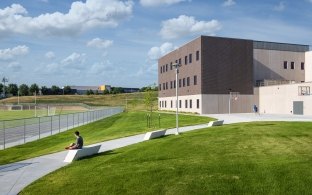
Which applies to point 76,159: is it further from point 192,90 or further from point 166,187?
point 192,90

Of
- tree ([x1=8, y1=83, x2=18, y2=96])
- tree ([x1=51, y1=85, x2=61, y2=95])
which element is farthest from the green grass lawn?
tree ([x1=51, y1=85, x2=61, y2=95])

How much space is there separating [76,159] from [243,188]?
25.1 feet

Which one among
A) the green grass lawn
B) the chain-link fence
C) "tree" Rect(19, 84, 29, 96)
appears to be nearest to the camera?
the green grass lawn

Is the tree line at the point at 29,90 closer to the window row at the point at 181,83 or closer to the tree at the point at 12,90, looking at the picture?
the tree at the point at 12,90

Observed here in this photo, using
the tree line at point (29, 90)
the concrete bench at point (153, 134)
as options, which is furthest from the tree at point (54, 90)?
the concrete bench at point (153, 134)

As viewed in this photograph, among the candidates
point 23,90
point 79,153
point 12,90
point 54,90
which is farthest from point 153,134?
point 54,90

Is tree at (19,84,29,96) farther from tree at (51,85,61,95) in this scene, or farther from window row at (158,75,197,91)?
window row at (158,75,197,91)

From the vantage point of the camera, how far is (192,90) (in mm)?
60906

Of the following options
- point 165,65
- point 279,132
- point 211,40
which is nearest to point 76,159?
point 279,132

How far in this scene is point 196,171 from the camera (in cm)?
1162

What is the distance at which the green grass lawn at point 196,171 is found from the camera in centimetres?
1023

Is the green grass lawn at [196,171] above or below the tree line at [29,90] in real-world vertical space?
below

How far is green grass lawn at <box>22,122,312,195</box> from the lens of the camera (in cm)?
1023

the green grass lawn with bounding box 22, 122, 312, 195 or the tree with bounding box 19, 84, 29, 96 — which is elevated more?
→ the tree with bounding box 19, 84, 29, 96
